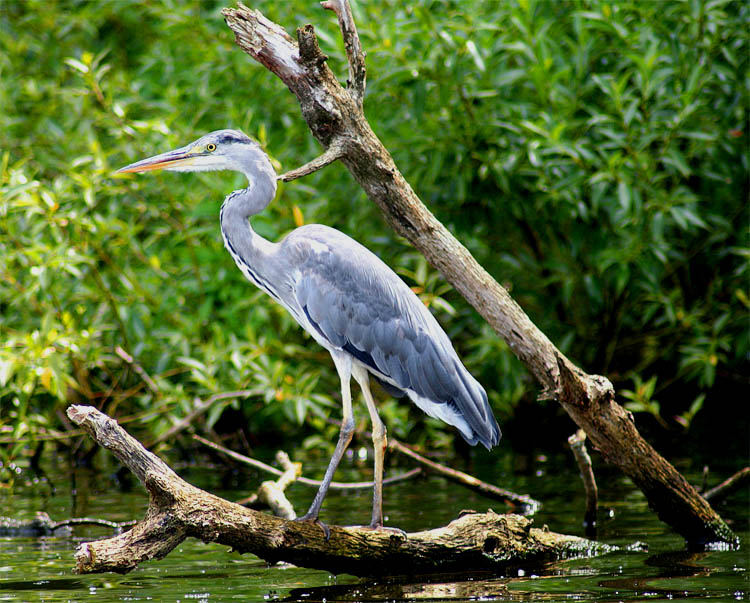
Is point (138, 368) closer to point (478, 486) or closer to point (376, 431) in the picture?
point (376, 431)

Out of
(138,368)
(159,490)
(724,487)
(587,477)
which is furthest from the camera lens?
(138,368)

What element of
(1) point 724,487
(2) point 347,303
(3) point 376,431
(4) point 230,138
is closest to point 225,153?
(4) point 230,138

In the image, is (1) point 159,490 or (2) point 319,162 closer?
(1) point 159,490

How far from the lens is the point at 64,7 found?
38.0ft

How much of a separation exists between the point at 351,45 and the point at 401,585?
8.16 feet

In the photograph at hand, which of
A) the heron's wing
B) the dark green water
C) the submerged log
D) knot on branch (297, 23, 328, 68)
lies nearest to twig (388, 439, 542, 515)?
the dark green water

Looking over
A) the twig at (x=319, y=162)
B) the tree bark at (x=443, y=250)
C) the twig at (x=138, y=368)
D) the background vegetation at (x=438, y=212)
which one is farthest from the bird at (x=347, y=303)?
the twig at (x=138, y=368)

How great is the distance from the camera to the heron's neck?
5.14m

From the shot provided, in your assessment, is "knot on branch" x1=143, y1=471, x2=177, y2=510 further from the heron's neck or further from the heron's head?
the heron's head

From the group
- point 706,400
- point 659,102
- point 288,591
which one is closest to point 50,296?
point 288,591

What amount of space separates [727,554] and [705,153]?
13.4 feet

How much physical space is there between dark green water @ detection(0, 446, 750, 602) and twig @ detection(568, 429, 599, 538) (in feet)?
0.38

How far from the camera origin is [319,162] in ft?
13.9

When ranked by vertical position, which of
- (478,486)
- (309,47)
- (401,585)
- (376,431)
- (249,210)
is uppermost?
(309,47)
